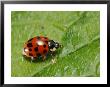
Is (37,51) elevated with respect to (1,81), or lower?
elevated

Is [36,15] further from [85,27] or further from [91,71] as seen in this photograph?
[91,71]

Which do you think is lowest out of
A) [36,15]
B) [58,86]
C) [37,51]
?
[58,86]

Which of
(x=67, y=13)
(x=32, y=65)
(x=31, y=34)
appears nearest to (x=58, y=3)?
(x=67, y=13)
